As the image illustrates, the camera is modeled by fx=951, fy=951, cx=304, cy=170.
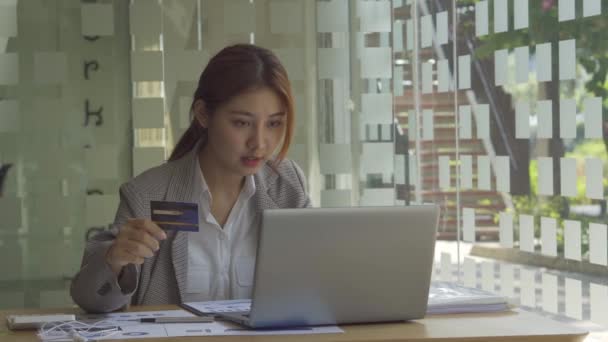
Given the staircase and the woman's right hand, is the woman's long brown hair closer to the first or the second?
the woman's right hand

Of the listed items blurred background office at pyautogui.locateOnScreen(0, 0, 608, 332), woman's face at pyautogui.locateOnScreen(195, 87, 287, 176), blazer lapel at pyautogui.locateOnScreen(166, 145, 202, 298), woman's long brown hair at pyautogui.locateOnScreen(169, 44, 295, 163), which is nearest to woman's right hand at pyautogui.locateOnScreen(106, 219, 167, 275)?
blazer lapel at pyautogui.locateOnScreen(166, 145, 202, 298)

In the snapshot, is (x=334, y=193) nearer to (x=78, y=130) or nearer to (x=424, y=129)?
(x=424, y=129)

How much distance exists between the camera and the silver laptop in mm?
1833

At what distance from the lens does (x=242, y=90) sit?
257cm

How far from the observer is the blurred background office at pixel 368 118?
324 cm

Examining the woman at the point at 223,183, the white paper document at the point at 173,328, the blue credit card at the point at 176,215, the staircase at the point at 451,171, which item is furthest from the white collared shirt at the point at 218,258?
the staircase at the point at 451,171

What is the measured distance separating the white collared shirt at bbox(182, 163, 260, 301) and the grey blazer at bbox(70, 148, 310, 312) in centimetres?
6

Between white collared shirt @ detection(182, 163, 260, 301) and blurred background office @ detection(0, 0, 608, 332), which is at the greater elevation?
blurred background office @ detection(0, 0, 608, 332)

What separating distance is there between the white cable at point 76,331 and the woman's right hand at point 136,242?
151 mm

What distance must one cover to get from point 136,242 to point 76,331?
234 millimetres

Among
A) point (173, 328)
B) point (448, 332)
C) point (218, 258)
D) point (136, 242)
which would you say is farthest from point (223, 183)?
point (448, 332)

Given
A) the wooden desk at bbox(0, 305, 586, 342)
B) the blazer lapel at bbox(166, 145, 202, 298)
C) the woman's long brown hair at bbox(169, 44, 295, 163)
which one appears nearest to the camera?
the wooden desk at bbox(0, 305, 586, 342)

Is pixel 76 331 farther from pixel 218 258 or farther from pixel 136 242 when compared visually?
pixel 218 258

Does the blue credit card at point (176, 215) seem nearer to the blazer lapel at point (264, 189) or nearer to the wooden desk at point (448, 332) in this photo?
the wooden desk at point (448, 332)
